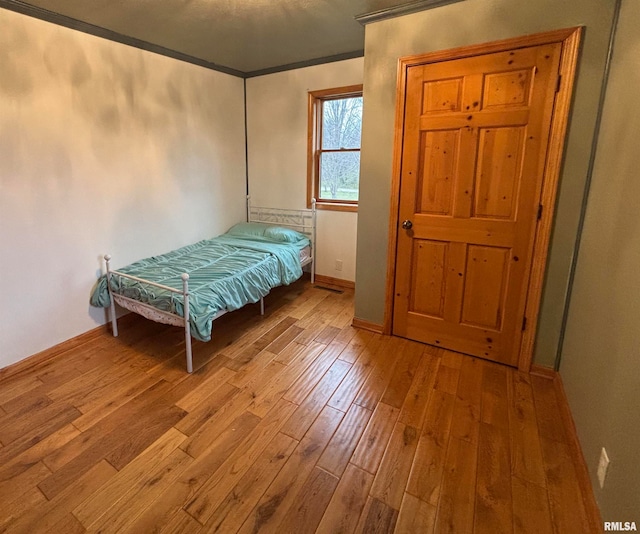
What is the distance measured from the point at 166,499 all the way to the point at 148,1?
9.60ft

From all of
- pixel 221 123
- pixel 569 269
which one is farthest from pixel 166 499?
pixel 221 123

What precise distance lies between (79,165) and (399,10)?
2.60 meters

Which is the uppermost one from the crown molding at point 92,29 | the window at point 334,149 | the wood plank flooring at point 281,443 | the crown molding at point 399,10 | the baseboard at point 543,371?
the crown molding at point 399,10

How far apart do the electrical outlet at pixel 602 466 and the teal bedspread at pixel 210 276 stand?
7.05 feet

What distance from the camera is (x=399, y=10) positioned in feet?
7.78

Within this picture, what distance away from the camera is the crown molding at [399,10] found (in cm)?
226

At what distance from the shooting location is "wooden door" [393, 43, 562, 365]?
2.17 m

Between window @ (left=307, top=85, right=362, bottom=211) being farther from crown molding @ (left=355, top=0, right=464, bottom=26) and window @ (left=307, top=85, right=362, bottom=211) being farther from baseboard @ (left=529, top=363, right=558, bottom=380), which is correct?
baseboard @ (left=529, top=363, right=558, bottom=380)

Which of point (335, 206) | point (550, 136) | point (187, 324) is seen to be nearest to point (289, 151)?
point (335, 206)

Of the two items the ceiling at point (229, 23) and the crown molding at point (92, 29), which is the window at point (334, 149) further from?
the crown molding at point (92, 29)

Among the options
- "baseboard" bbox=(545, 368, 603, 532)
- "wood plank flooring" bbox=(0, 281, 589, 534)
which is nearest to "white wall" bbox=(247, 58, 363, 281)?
"wood plank flooring" bbox=(0, 281, 589, 534)

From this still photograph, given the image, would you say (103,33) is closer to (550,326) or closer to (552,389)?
(550,326)

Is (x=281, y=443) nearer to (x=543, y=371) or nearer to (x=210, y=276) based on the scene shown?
(x=210, y=276)

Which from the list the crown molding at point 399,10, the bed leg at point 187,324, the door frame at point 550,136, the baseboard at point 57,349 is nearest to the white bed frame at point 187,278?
the bed leg at point 187,324
